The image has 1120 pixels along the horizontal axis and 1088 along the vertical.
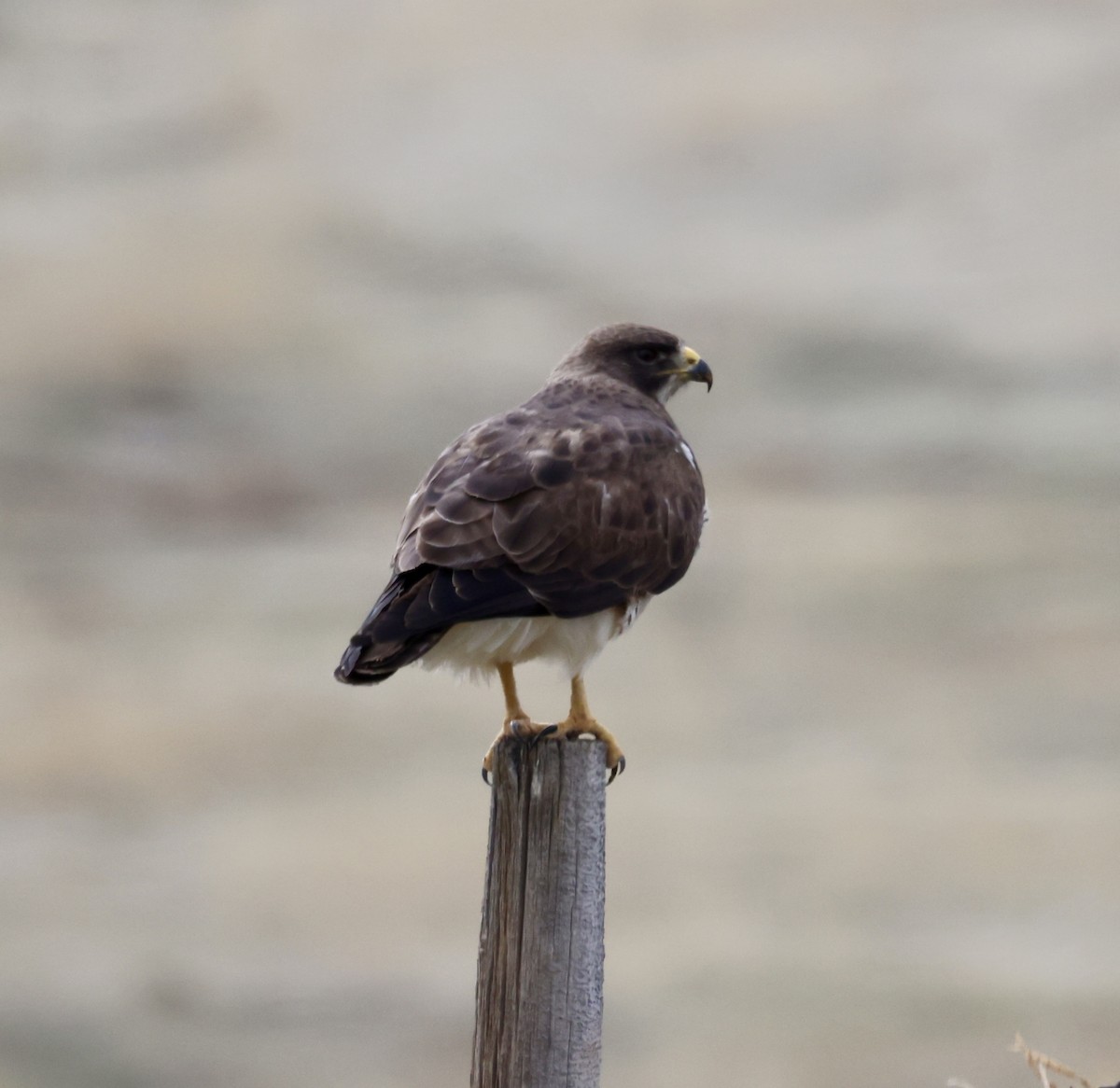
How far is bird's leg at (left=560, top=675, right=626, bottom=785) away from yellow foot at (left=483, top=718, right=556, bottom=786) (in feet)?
0.46

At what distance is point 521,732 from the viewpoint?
3752 millimetres

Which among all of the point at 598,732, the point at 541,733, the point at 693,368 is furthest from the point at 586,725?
the point at 693,368

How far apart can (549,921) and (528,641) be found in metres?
0.88

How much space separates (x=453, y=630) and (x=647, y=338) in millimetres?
1730

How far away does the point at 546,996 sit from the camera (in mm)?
3494

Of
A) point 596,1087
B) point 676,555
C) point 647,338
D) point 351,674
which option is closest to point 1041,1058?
point 596,1087

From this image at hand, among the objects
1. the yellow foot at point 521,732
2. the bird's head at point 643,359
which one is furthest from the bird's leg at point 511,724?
the bird's head at point 643,359

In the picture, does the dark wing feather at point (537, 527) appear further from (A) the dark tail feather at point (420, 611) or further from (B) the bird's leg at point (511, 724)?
(B) the bird's leg at point (511, 724)

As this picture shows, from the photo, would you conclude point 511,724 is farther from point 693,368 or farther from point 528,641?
point 693,368

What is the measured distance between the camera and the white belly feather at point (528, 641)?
3953mm

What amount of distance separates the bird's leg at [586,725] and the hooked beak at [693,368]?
1414 millimetres

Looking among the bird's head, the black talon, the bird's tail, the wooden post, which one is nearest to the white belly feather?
the bird's tail

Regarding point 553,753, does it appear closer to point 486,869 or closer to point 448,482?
point 486,869

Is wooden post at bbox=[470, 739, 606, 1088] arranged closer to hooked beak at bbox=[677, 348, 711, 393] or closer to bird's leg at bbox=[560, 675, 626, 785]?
bird's leg at bbox=[560, 675, 626, 785]
